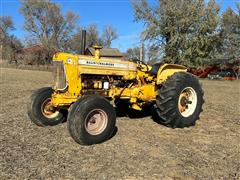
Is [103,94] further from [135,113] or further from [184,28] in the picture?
[184,28]

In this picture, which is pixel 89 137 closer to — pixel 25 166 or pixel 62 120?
pixel 25 166

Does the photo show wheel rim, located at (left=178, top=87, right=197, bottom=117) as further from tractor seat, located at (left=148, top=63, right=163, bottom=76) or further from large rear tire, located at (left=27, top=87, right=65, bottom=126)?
large rear tire, located at (left=27, top=87, right=65, bottom=126)

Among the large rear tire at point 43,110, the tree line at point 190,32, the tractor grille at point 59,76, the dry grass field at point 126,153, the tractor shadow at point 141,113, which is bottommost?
the dry grass field at point 126,153

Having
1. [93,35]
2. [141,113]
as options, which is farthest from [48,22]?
[141,113]

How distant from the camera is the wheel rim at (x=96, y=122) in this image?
18.1 feet

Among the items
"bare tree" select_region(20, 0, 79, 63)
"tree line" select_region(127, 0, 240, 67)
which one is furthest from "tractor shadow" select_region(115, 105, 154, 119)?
"bare tree" select_region(20, 0, 79, 63)

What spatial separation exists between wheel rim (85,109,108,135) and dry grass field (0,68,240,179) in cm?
30

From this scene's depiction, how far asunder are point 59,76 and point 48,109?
1091 millimetres

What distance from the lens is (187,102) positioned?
7.21m

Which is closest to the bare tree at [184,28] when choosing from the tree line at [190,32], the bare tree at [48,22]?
the tree line at [190,32]

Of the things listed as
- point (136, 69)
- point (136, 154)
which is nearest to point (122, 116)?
point (136, 69)

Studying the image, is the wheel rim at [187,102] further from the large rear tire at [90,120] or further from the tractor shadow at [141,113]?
the large rear tire at [90,120]

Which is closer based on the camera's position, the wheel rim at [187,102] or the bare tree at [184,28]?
the wheel rim at [187,102]

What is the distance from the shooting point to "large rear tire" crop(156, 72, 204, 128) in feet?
21.6
